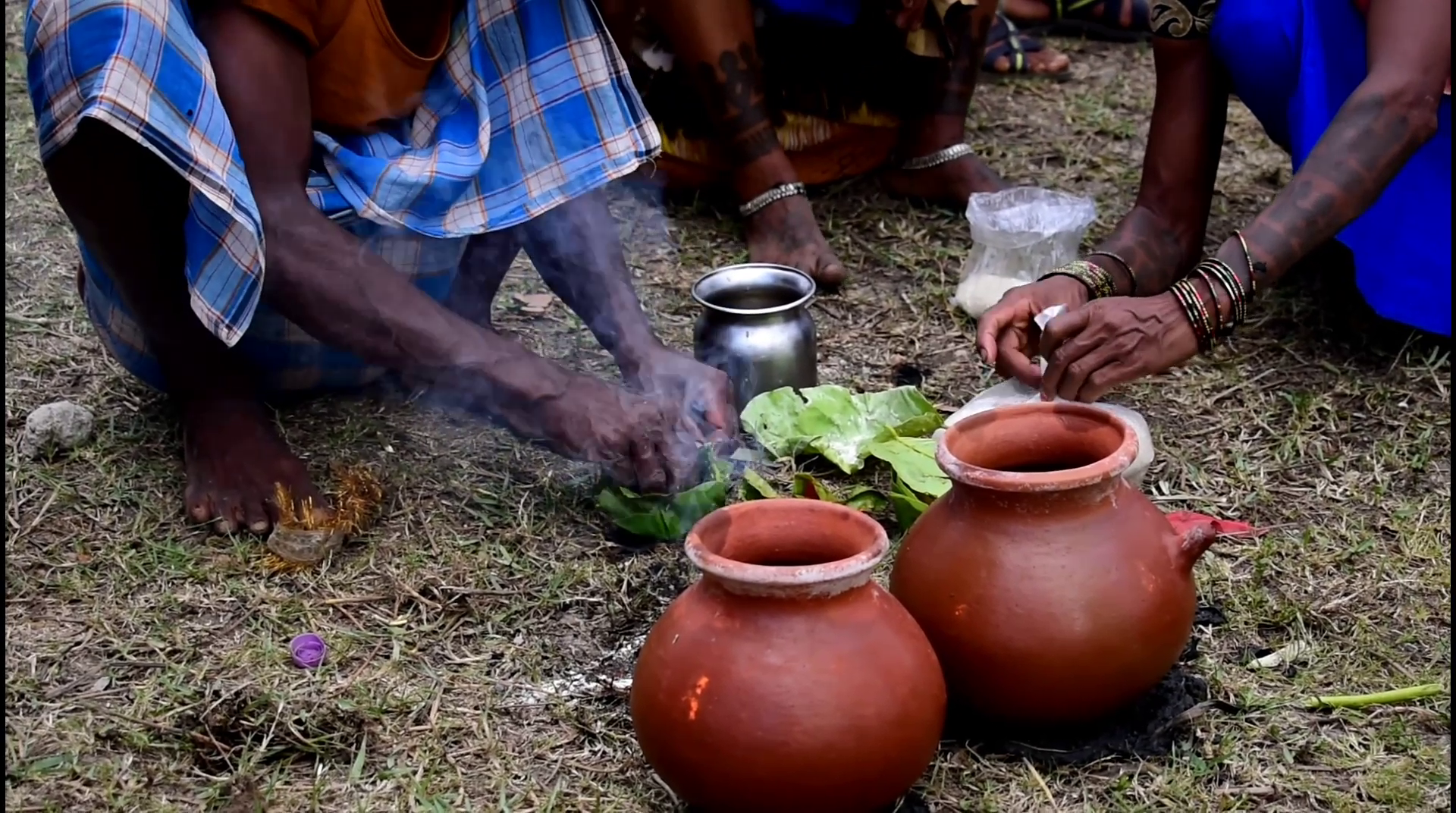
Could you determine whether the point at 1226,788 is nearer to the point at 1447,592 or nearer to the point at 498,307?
the point at 1447,592

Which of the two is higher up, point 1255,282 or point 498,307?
point 1255,282

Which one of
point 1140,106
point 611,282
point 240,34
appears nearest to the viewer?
point 240,34

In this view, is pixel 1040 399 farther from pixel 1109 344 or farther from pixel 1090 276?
pixel 1090 276

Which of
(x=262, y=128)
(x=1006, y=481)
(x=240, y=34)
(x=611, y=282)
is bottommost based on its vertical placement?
(x=611, y=282)

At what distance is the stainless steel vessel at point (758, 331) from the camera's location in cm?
301

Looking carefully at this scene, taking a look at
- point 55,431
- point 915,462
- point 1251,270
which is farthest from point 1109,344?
point 55,431

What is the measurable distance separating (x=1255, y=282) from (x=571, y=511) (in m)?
1.40

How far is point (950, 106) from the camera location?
4145 millimetres

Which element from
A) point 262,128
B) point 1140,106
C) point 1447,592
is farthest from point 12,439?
point 1140,106

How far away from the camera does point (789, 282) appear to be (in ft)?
Result: 10.4

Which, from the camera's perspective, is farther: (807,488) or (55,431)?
(55,431)

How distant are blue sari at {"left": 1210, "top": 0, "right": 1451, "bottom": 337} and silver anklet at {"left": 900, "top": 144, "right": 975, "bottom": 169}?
1.07 m

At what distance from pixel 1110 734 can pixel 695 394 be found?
1043 mm

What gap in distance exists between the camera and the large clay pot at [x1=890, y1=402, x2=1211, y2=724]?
1.88 m
